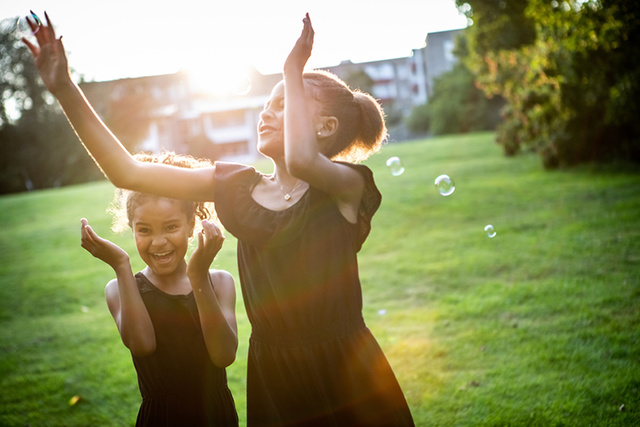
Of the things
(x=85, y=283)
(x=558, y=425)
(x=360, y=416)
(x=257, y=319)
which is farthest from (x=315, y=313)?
(x=85, y=283)

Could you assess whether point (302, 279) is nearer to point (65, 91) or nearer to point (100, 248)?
point (100, 248)

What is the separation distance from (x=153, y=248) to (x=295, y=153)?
89 centimetres

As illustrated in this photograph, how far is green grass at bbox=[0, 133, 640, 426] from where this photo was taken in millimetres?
4395

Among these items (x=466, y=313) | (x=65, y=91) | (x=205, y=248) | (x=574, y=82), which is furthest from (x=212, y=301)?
(x=574, y=82)

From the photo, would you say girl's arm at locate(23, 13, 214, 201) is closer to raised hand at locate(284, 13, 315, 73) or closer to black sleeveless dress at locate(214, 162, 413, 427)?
black sleeveless dress at locate(214, 162, 413, 427)

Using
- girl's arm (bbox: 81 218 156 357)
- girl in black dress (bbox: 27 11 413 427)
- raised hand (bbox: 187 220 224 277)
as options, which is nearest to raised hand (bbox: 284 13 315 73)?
girl in black dress (bbox: 27 11 413 427)

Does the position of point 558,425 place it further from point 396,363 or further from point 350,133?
point 350,133

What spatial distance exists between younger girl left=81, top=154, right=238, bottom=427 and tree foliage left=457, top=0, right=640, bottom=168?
9.57m

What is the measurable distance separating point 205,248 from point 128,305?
0.46 meters

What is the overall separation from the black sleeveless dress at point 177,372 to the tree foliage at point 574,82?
969 centimetres

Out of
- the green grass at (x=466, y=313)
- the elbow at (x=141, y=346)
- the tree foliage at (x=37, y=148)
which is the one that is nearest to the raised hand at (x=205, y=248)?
the elbow at (x=141, y=346)

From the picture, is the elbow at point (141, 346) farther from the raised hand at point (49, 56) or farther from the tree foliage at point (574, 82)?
the tree foliage at point (574, 82)

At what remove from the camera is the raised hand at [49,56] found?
1950 millimetres

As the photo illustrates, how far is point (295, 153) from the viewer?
2074 mm
